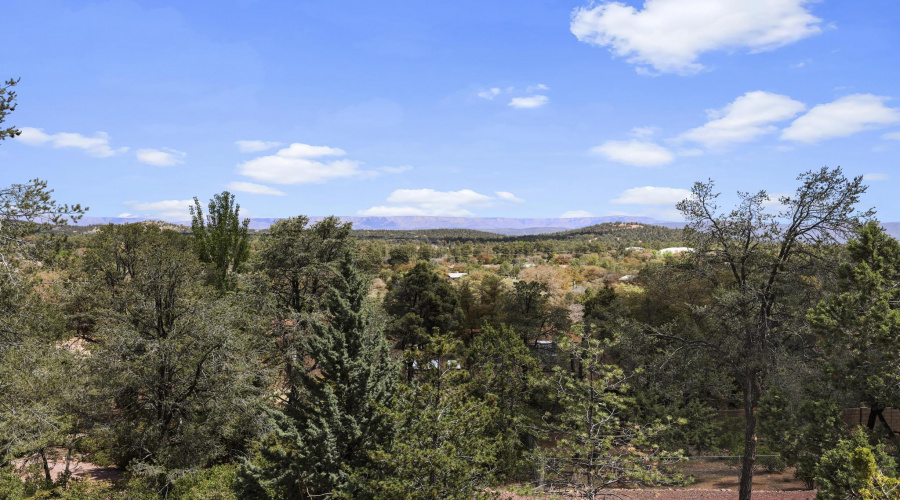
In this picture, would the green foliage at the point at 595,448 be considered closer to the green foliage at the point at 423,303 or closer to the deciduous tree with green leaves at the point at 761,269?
the deciduous tree with green leaves at the point at 761,269

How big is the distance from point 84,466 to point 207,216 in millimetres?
19975

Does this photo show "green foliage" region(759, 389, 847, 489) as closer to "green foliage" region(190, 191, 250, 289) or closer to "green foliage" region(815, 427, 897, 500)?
"green foliage" region(815, 427, 897, 500)

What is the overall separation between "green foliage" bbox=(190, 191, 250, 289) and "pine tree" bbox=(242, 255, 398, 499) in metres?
23.3

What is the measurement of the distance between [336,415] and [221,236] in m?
27.2

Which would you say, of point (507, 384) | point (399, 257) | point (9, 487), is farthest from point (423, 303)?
point (399, 257)

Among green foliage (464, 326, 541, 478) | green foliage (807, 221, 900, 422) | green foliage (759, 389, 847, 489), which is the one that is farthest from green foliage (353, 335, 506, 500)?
green foliage (759, 389, 847, 489)

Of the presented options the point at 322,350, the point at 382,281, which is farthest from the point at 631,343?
the point at 382,281

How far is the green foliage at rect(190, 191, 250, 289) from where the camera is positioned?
119ft

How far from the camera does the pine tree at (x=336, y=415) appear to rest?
13406mm

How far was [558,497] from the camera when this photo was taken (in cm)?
918

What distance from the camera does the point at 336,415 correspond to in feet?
44.1

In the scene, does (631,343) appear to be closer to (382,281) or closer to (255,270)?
(255,270)

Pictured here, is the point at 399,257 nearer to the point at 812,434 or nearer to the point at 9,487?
the point at 9,487

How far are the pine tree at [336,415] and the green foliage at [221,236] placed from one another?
2330 cm
